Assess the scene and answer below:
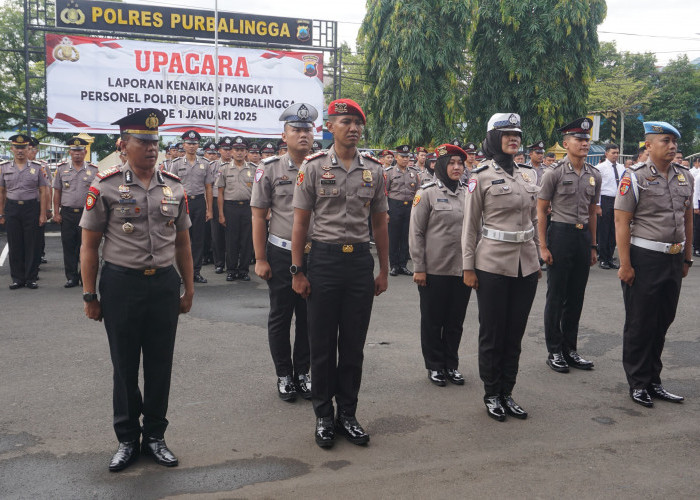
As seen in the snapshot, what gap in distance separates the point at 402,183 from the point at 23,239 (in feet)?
19.7

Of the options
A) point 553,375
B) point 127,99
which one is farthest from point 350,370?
point 127,99

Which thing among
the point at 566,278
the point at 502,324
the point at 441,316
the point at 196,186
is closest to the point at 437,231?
the point at 441,316

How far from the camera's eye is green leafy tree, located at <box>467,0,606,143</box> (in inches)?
755

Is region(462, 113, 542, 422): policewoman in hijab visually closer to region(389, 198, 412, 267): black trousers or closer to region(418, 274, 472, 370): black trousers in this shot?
region(418, 274, 472, 370): black trousers

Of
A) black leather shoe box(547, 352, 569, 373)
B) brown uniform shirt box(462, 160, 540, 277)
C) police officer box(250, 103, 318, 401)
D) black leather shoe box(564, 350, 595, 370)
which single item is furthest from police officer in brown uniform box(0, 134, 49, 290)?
black leather shoe box(564, 350, 595, 370)

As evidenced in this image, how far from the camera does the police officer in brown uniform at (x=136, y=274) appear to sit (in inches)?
139

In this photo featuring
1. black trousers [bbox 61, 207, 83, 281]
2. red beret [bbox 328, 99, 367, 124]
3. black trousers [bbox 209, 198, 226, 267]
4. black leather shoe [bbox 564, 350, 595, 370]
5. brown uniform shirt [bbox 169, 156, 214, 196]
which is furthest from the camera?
black trousers [bbox 209, 198, 226, 267]

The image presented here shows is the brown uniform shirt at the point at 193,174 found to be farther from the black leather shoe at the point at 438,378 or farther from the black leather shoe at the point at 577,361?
the black leather shoe at the point at 577,361

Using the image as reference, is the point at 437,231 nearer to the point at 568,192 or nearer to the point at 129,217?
the point at 568,192

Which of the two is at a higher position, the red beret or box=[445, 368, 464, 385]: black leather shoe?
the red beret

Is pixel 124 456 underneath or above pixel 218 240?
underneath

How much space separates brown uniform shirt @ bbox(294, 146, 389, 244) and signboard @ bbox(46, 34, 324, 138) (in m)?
12.9

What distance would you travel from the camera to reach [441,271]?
17.1 feet

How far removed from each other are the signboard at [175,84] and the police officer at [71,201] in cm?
681
